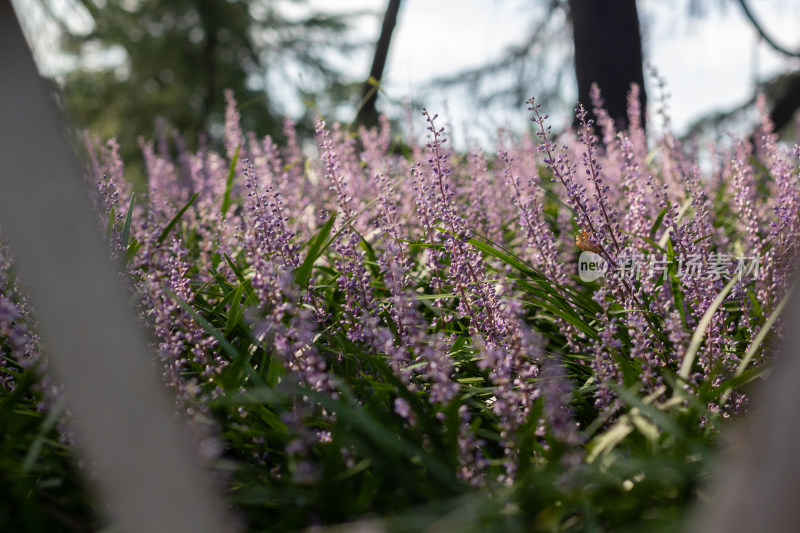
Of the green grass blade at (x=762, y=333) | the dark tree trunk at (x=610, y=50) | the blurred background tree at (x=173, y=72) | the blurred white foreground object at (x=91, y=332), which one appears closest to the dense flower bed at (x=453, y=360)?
the green grass blade at (x=762, y=333)

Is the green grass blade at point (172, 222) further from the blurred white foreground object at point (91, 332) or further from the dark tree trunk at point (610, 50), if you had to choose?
the dark tree trunk at point (610, 50)

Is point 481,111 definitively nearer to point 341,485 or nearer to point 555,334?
point 555,334

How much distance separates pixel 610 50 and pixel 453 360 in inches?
172

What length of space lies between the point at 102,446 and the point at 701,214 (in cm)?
241

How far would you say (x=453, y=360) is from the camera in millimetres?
→ 2475

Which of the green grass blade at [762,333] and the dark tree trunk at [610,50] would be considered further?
the dark tree trunk at [610,50]

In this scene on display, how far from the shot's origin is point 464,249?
242cm

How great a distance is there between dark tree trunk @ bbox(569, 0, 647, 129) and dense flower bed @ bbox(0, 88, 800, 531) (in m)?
2.47

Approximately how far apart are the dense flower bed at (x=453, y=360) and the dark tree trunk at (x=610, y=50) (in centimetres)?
247

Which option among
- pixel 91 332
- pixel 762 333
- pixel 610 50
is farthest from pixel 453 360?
pixel 610 50

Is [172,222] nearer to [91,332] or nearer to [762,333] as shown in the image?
[91,332]

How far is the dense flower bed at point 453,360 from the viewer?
1605 mm

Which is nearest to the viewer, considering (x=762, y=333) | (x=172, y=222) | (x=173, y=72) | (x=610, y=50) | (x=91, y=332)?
(x=91, y=332)

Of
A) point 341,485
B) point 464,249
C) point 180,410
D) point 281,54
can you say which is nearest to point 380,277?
point 464,249
